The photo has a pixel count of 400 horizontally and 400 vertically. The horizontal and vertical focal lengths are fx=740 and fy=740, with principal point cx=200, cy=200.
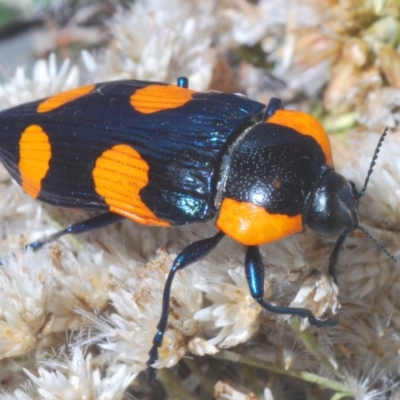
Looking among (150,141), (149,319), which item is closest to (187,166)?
(150,141)

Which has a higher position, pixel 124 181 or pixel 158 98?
pixel 158 98

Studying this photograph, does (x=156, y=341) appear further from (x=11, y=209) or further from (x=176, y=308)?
(x=11, y=209)

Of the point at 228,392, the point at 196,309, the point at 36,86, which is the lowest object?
the point at 228,392

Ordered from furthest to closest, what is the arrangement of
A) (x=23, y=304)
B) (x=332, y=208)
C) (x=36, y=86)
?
(x=36, y=86), (x=23, y=304), (x=332, y=208)

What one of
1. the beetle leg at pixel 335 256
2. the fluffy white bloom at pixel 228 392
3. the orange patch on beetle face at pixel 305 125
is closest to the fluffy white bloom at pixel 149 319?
the fluffy white bloom at pixel 228 392

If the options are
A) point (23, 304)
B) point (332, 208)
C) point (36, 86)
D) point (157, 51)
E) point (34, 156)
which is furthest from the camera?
point (157, 51)

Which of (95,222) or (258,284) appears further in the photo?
(95,222)

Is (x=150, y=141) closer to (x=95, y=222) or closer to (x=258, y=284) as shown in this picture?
(x=95, y=222)
